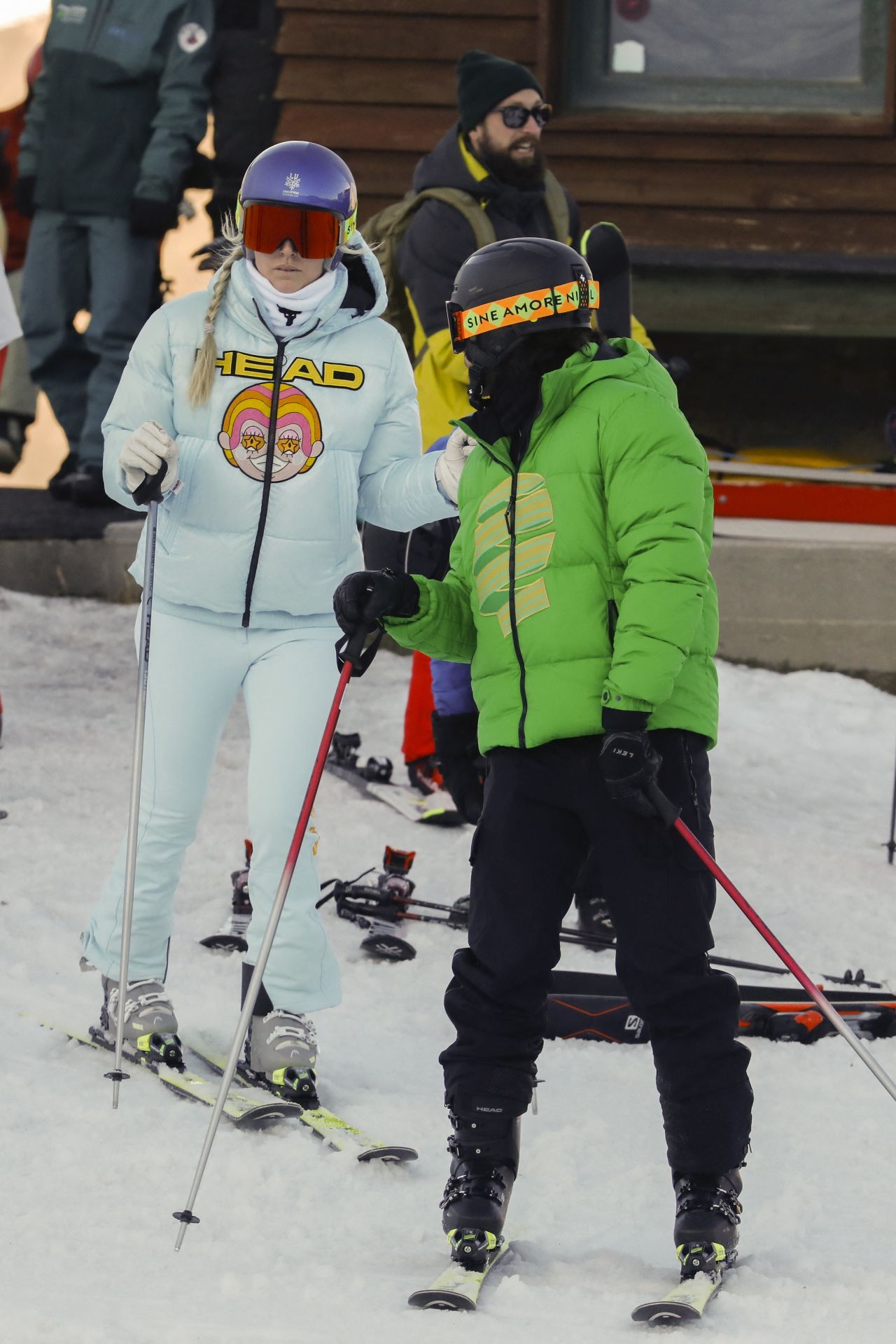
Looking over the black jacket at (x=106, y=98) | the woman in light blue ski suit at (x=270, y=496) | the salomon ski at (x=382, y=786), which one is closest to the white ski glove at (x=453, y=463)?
the woman in light blue ski suit at (x=270, y=496)

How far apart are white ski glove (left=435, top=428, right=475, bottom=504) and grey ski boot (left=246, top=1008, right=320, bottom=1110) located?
4.42 feet

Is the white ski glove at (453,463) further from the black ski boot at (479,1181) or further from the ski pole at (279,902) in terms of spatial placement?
the black ski boot at (479,1181)

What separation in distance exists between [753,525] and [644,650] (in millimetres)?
6561

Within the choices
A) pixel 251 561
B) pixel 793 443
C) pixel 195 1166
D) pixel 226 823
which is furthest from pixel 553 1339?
pixel 793 443

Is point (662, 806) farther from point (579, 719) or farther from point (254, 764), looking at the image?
point (254, 764)

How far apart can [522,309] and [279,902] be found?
127 centimetres

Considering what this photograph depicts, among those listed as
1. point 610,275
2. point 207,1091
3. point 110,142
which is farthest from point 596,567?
point 110,142

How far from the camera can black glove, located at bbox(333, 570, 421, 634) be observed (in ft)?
11.1

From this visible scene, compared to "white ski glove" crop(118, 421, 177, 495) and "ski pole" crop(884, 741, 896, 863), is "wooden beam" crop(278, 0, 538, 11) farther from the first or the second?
"white ski glove" crop(118, 421, 177, 495)

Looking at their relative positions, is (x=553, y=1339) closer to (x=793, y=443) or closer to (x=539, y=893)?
(x=539, y=893)

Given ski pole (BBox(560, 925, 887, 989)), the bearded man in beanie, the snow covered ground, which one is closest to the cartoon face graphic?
the snow covered ground

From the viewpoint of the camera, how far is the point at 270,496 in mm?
4035

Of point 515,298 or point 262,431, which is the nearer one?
point 515,298

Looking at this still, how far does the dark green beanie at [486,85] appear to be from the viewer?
224 inches
